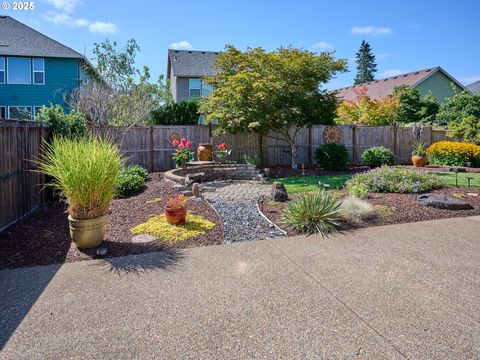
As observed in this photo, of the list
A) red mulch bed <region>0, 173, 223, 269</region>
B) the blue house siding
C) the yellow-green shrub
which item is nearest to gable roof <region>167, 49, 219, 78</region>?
the blue house siding

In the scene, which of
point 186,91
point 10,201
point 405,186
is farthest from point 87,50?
point 405,186

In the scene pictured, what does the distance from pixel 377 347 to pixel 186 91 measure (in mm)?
24398

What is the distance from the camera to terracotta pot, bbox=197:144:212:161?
13148 millimetres

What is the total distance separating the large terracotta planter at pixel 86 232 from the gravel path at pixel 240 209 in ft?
5.83

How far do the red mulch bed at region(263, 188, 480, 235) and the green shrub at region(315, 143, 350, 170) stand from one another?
5.77m

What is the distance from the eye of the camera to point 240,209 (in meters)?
7.14

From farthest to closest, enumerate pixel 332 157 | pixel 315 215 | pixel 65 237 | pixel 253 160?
1. pixel 332 157
2. pixel 253 160
3. pixel 315 215
4. pixel 65 237

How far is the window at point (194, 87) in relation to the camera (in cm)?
2514

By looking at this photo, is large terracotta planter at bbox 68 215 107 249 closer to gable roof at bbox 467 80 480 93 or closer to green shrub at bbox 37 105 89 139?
green shrub at bbox 37 105 89 139

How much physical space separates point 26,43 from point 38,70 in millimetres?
1538

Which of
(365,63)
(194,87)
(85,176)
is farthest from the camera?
(365,63)

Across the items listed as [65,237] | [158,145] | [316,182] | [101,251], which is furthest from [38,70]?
[101,251]

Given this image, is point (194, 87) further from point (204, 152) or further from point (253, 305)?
point (253, 305)

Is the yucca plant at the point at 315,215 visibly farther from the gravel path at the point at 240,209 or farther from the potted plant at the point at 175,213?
the potted plant at the point at 175,213
